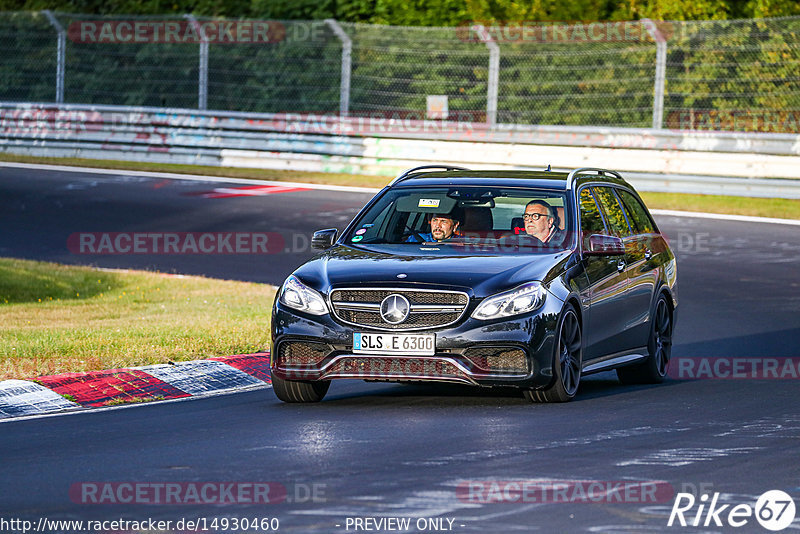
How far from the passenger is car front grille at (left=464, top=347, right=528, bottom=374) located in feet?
4.23

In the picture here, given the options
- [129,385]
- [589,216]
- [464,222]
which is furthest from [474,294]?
[129,385]

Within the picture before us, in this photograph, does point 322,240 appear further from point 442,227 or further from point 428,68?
point 428,68

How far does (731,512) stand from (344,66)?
22638mm

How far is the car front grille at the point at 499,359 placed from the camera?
32.3 ft

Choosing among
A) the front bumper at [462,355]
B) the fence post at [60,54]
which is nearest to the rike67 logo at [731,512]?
the front bumper at [462,355]

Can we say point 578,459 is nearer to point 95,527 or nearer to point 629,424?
point 629,424

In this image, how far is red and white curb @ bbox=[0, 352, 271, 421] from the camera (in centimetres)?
1048

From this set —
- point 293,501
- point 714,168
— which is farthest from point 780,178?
point 293,501

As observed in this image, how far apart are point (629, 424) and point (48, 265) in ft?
37.3

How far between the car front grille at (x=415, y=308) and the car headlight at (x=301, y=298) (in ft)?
0.66

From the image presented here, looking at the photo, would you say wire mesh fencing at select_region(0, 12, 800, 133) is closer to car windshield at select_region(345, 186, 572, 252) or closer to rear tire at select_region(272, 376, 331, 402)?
car windshield at select_region(345, 186, 572, 252)

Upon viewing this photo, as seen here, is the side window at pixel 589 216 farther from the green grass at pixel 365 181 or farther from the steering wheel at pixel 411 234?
the green grass at pixel 365 181

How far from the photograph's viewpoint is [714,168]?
25422 millimetres

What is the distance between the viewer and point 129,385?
11.2 m
